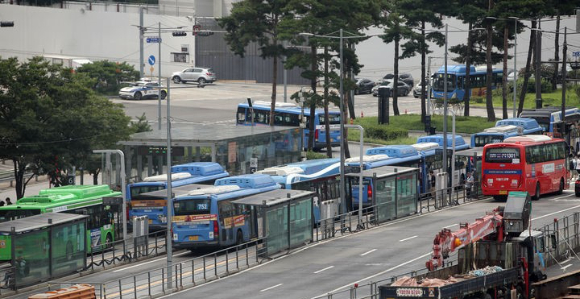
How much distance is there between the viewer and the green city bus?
136ft

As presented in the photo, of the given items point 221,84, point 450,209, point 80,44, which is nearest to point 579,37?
point 221,84

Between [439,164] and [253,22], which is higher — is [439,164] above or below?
below

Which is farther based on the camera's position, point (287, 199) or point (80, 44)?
point (80, 44)

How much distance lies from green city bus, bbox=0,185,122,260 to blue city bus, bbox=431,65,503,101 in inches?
2146

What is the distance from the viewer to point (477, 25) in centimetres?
8406

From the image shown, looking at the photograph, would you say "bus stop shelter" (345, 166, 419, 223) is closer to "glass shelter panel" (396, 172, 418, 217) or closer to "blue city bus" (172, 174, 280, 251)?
"glass shelter panel" (396, 172, 418, 217)

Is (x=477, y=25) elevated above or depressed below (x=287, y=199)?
above

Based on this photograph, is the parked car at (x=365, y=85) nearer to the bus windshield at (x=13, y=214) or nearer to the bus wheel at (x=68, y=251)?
the bus windshield at (x=13, y=214)

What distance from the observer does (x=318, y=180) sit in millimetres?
50281

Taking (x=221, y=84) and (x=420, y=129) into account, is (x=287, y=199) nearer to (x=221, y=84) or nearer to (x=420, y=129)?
(x=420, y=129)

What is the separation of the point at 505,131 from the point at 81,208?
3054 cm

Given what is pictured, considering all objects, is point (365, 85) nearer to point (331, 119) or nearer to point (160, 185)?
point (331, 119)

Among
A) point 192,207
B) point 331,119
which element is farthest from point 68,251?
point 331,119

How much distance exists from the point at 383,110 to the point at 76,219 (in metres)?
46.5
